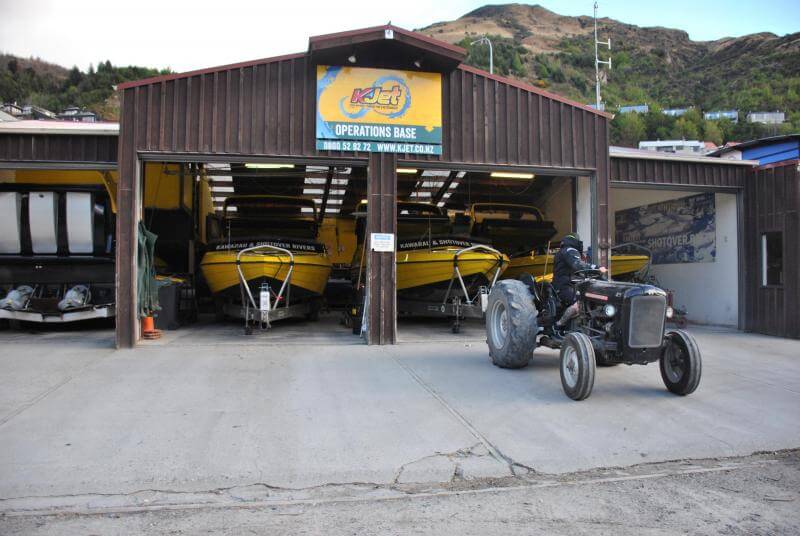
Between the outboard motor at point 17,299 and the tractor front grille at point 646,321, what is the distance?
34.8 ft

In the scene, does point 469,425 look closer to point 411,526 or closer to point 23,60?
point 411,526

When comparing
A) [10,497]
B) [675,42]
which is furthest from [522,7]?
[10,497]

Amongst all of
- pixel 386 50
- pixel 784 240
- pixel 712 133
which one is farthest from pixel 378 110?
pixel 712 133

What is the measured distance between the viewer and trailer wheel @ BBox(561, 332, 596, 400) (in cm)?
572

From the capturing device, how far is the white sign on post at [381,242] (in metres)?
9.55

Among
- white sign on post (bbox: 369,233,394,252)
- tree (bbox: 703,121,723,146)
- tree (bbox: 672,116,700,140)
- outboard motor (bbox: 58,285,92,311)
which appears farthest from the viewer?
tree (bbox: 672,116,700,140)

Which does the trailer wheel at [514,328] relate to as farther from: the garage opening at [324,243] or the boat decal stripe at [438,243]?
the boat decal stripe at [438,243]

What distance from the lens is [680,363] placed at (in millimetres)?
6176

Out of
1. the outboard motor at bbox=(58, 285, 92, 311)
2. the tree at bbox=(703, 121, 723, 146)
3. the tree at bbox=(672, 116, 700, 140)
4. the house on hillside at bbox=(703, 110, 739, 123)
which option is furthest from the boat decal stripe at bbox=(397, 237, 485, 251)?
the house on hillside at bbox=(703, 110, 739, 123)

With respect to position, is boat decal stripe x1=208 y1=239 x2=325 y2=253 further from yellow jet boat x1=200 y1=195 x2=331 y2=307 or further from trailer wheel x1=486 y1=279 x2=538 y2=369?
trailer wheel x1=486 y1=279 x2=538 y2=369

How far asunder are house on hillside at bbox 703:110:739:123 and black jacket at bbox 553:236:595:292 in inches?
2453

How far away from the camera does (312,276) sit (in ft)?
39.1

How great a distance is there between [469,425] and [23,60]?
388 feet

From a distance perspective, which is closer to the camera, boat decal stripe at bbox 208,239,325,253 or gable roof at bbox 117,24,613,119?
gable roof at bbox 117,24,613,119
